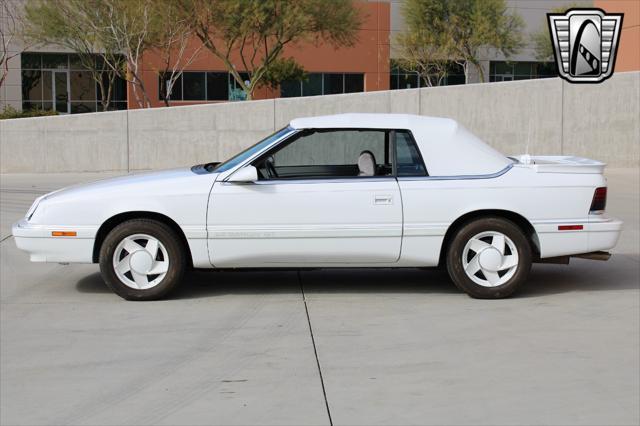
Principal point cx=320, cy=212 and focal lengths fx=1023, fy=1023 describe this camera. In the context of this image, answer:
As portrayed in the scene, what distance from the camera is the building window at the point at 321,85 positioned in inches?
2153

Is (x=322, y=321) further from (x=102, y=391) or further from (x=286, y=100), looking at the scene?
(x=286, y=100)

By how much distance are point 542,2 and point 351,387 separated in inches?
2259

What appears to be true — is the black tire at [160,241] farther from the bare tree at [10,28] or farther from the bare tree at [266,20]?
the bare tree at [10,28]

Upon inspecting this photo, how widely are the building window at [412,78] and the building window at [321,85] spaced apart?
2.61 meters

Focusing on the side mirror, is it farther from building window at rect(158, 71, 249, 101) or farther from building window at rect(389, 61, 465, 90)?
building window at rect(389, 61, 465, 90)

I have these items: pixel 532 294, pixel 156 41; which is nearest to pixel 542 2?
pixel 156 41

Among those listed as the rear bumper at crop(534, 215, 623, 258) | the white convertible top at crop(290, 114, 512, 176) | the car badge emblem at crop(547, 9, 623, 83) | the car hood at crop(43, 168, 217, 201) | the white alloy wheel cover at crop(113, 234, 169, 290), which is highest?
the car badge emblem at crop(547, 9, 623, 83)

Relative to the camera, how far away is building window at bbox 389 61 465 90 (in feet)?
187

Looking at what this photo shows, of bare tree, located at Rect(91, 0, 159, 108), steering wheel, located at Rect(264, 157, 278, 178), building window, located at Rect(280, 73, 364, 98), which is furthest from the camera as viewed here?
building window, located at Rect(280, 73, 364, 98)

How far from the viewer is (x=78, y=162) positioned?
22.2 m

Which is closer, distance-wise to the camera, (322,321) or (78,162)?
(322,321)

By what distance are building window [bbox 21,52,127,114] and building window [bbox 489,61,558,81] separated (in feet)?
72.3

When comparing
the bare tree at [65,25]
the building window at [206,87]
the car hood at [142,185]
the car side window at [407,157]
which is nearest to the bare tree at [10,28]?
the bare tree at [65,25]

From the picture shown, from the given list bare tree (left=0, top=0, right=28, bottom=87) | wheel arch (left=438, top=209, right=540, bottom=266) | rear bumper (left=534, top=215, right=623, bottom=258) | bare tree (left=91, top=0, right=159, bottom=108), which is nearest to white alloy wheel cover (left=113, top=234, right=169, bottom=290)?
wheel arch (left=438, top=209, right=540, bottom=266)
